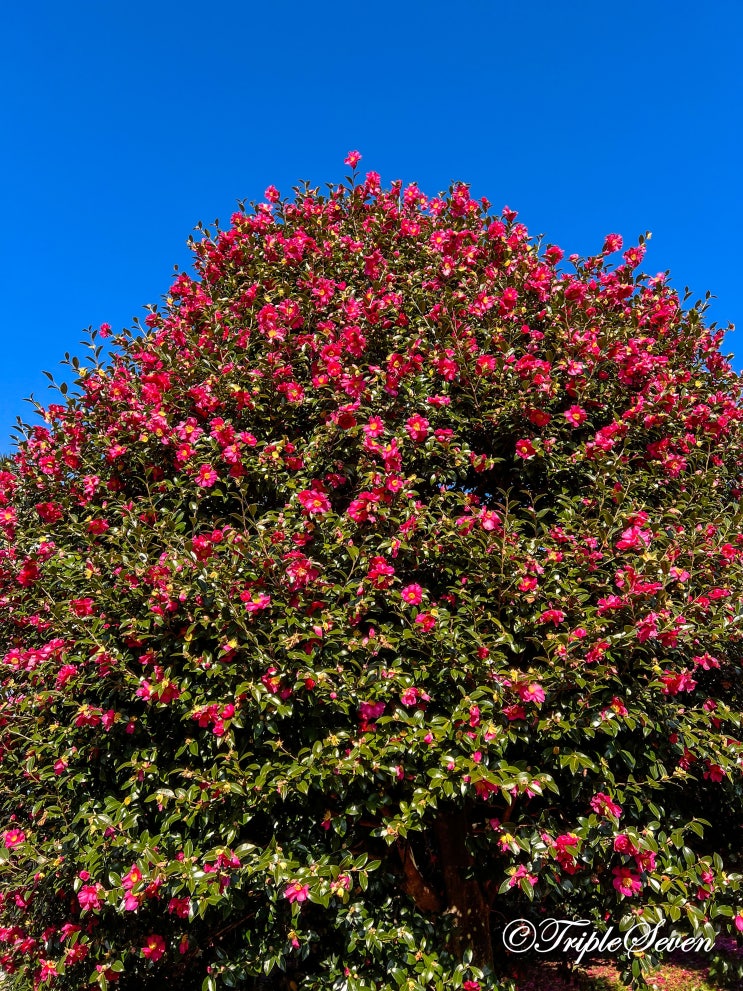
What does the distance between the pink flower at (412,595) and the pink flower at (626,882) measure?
50.9 inches

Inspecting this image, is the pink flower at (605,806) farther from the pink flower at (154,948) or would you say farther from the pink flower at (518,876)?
the pink flower at (154,948)

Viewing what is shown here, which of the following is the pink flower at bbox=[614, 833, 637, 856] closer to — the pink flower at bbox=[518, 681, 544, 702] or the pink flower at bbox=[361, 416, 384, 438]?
the pink flower at bbox=[518, 681, 544, 702]

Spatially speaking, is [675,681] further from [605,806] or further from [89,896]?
[89,896]

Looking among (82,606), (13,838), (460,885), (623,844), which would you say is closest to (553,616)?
(623,844)

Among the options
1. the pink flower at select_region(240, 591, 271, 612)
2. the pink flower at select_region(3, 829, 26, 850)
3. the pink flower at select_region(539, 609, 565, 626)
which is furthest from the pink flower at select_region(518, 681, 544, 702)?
the pink flower at select_region(3, 829, 26, 850)

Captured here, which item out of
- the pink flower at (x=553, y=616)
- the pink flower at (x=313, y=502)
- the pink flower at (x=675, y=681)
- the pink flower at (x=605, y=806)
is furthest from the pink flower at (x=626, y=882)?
the pink flower at (x=313, y=502)

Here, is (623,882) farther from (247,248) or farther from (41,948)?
(247,248)

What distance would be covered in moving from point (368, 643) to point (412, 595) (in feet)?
0.82

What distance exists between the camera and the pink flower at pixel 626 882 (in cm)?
255

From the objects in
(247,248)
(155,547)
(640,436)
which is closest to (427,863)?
(155,547)

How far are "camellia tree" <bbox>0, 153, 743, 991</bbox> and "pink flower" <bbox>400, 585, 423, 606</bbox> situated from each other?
14mm

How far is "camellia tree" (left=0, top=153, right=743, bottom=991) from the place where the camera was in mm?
2482

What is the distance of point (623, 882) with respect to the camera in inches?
102

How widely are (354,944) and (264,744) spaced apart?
862 millimetres
